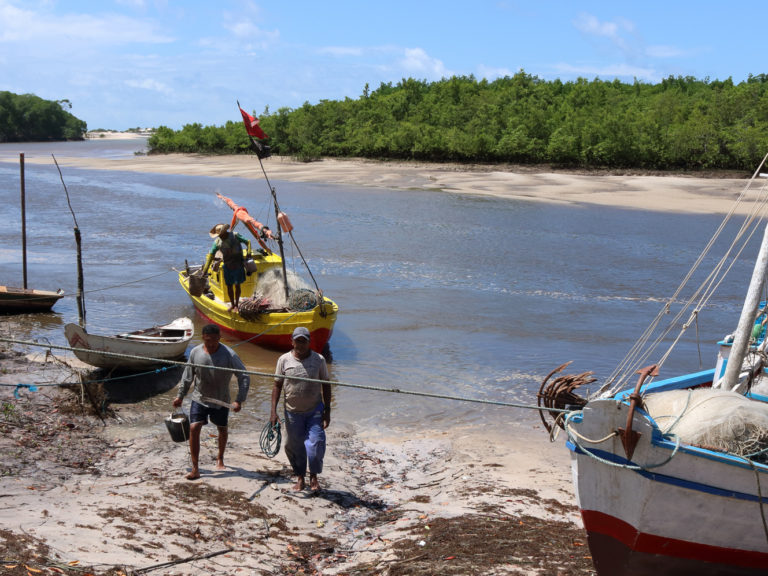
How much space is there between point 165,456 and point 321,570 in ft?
9.71

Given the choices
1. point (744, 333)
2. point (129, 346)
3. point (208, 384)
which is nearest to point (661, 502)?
point (744, 333)

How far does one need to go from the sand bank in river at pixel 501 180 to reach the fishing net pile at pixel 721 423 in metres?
34.6

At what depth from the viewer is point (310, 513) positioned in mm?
7234

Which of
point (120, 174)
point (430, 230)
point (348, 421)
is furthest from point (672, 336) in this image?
point (120, 174)

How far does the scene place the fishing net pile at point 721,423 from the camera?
603cm

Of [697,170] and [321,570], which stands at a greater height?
[697,170]

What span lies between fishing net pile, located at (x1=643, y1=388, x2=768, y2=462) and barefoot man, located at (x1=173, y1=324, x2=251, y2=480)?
394 centimetres

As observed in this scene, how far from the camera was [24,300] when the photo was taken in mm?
17047

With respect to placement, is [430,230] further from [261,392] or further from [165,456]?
[165,456]

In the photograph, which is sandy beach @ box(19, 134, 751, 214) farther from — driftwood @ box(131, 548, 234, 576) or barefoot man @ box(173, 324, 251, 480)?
driftwood @ box(131, 548, 234, 576)

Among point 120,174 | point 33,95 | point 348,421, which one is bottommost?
point 348,421

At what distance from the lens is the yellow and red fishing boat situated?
47.7 ft

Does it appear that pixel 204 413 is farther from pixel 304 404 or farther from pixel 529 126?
pixel 529 126

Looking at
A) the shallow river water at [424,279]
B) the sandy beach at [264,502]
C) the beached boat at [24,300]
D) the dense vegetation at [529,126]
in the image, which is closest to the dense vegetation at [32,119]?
the dense vegetation at [529,126]
